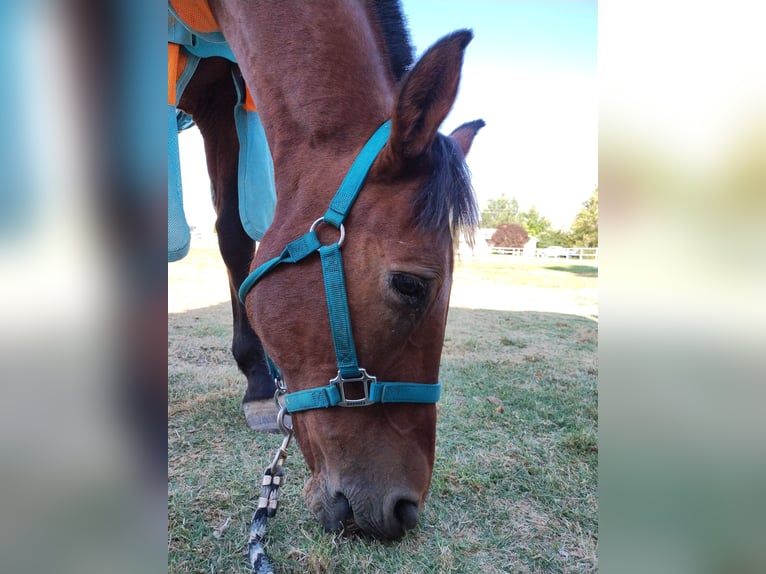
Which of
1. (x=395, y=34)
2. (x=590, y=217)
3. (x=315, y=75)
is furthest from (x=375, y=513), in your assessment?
(x=590, y=217)

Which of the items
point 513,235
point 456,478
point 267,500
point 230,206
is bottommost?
point 456,478

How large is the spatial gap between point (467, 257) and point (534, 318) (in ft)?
17.5

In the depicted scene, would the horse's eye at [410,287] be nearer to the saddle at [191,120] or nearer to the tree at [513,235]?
the saddle at [191,120]

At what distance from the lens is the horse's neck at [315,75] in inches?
50.3

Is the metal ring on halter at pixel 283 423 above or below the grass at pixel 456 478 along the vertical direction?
above

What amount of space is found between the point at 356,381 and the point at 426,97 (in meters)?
0.79

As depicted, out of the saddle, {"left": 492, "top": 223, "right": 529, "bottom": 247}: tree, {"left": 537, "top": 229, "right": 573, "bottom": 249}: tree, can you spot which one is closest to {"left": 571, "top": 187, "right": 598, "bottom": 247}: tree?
the saddle

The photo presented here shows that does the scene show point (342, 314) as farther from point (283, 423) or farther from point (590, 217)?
point (590, 217)

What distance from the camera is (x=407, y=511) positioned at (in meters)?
1.18

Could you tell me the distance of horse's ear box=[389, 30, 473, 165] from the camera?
1.05 m

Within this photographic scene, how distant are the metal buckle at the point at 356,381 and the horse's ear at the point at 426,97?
606mm

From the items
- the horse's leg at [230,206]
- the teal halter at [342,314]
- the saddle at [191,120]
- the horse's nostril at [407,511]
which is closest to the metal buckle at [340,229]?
the teal halter at [342,314]
